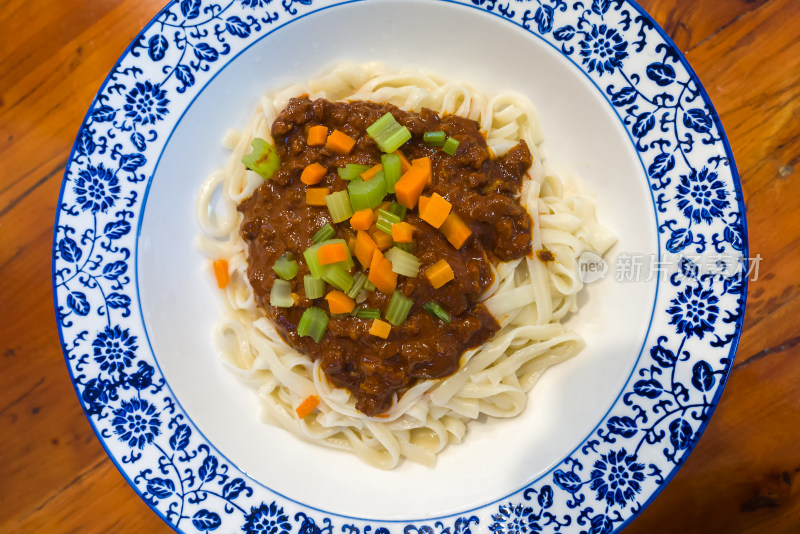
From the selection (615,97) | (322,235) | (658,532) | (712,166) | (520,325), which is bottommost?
(658,532)

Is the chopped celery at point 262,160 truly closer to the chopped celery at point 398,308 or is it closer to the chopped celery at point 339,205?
the chopped celery at point 339,205

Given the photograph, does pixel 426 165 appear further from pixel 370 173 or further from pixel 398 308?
pixel 398 308

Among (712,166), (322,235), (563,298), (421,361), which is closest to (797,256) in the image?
(712,166)

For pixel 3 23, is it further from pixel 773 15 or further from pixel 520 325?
pixel 773 15

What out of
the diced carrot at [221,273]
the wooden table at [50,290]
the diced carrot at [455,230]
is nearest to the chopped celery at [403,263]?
the diced carrot at [455,230]

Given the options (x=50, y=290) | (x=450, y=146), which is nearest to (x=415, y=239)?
(x=450, y=146)

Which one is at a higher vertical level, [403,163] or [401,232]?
[403,163]
